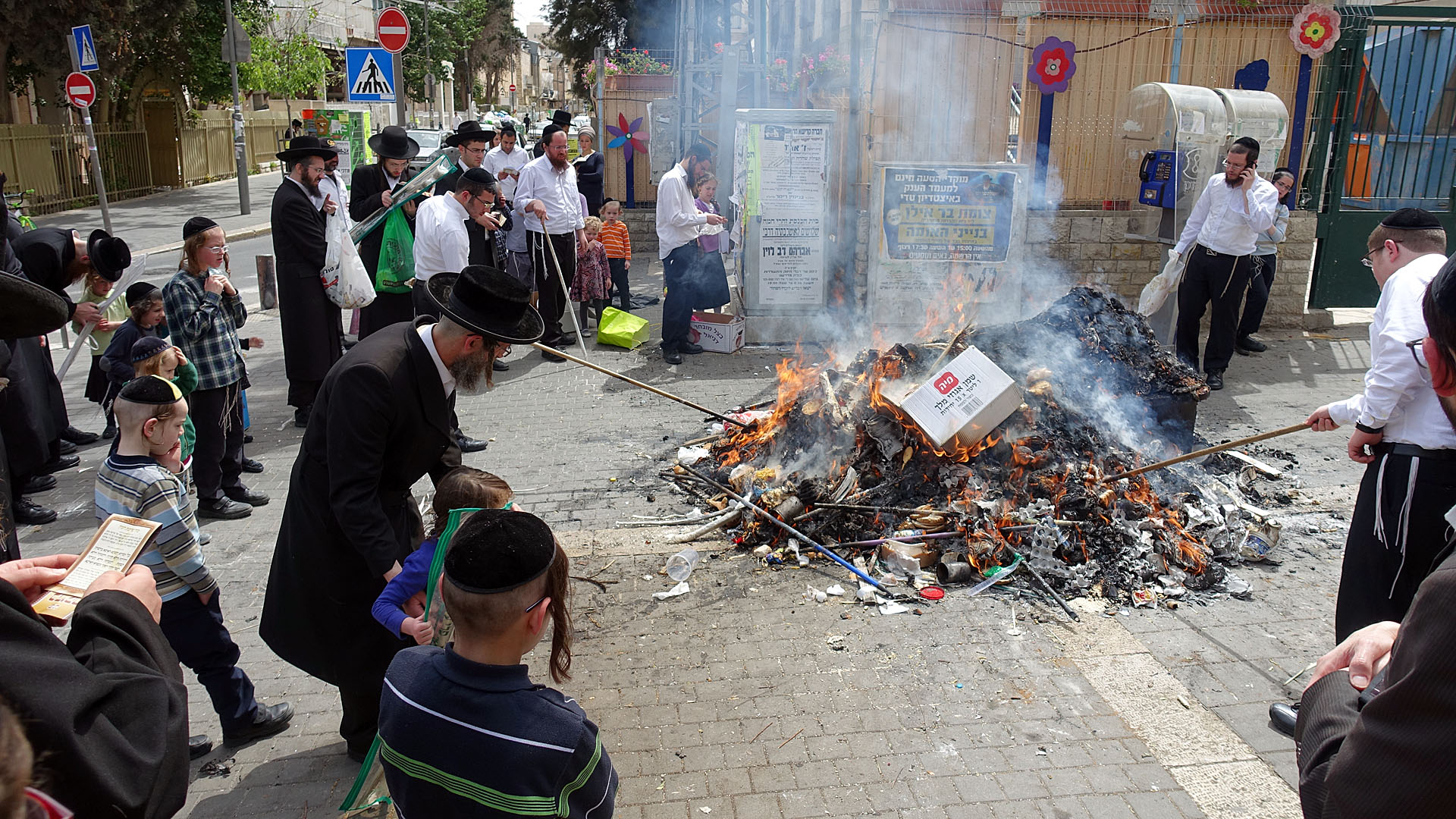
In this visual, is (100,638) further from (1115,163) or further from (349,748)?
(1115,163)

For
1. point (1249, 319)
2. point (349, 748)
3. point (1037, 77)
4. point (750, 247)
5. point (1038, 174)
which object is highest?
point (1037, 77)

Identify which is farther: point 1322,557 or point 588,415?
point 588,415

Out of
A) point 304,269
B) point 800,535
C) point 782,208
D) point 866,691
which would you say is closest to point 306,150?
point 304,269

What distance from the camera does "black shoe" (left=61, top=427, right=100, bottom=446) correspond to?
740 cm

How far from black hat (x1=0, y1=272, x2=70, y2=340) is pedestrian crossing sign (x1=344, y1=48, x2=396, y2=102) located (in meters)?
12.1

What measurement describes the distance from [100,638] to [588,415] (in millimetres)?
6282

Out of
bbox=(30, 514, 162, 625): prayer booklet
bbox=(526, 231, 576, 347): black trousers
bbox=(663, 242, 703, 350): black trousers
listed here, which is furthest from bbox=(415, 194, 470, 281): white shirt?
bbox=(30, 514, 162, 625): prayer booklet

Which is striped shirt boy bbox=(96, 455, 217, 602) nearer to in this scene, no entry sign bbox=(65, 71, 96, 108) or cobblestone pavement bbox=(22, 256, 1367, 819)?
cobblestone pavement bbox=(22, 256, 1367, 819)

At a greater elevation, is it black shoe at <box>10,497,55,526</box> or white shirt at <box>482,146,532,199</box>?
white shirt at <box>482,146,532,199</box>

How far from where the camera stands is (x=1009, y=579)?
513 centimetres

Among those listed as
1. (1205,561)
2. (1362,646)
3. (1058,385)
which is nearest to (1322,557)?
(1205,561)

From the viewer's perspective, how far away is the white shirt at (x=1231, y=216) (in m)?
8.33

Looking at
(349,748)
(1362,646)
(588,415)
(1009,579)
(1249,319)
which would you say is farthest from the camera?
(1249,319)

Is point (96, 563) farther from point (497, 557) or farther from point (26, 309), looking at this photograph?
point (497, 557)
